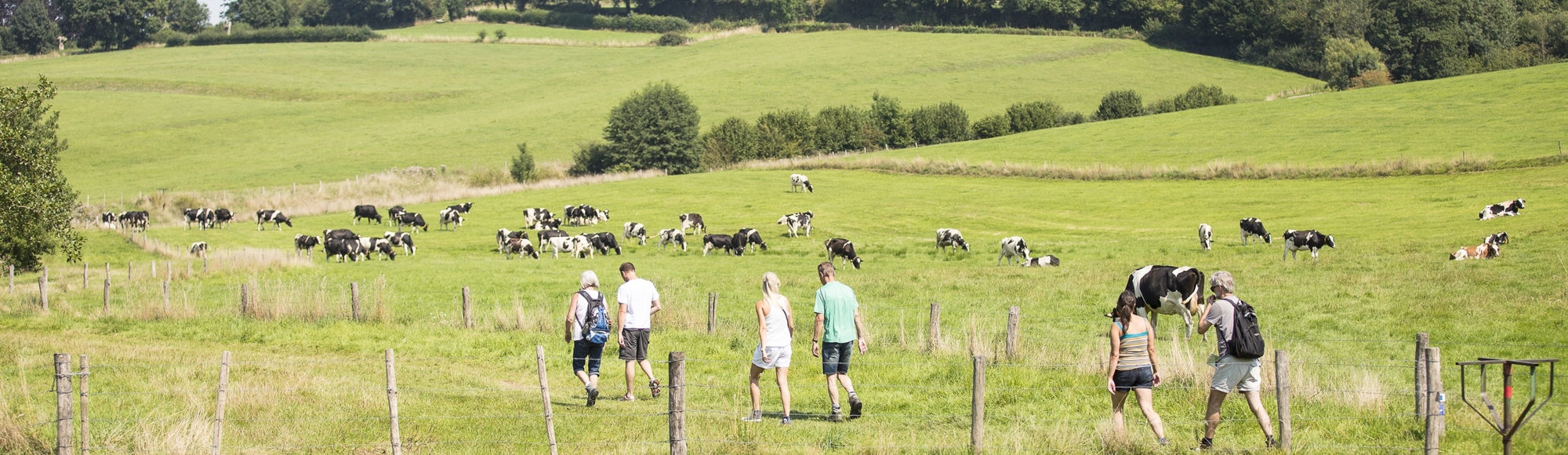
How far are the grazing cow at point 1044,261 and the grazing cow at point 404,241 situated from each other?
21.5 m

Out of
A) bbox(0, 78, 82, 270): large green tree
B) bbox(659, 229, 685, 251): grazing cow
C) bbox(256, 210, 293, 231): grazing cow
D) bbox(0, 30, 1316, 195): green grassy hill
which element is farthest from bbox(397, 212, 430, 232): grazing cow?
bbox(0, 30, 1316, 195): green grassy hill

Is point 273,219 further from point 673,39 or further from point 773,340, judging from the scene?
point 673,39

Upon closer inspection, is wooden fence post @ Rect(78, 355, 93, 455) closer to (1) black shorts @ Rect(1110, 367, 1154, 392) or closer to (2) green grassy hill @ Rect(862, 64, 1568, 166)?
(1) black shorts @ Rect(1110, 367, 1154, 392)

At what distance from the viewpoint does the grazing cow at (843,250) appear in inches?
1389

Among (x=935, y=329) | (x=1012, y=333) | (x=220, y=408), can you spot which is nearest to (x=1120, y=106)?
(x=935, y=329)

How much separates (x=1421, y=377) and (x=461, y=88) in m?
101

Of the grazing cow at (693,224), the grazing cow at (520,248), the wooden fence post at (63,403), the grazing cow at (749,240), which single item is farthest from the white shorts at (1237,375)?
the grazing cow at (693,224)

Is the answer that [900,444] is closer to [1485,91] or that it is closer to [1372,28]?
[1485,91]

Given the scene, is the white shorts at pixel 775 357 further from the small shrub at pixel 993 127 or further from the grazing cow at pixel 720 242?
the small shrub at pixel 993 127

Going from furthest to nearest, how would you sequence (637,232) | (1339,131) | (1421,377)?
Result: (1339,131)
(637,232)
(1421,377)

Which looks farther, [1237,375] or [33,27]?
[33,27]

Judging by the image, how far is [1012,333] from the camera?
16.4 m

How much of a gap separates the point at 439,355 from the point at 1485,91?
67024 millimetres

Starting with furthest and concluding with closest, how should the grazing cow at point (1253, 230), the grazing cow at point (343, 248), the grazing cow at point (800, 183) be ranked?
1. the grazing cow at point (800, 183)
2. the grazing cow at point (343, 248)
3. the grazing cow at point (1253, 230)
